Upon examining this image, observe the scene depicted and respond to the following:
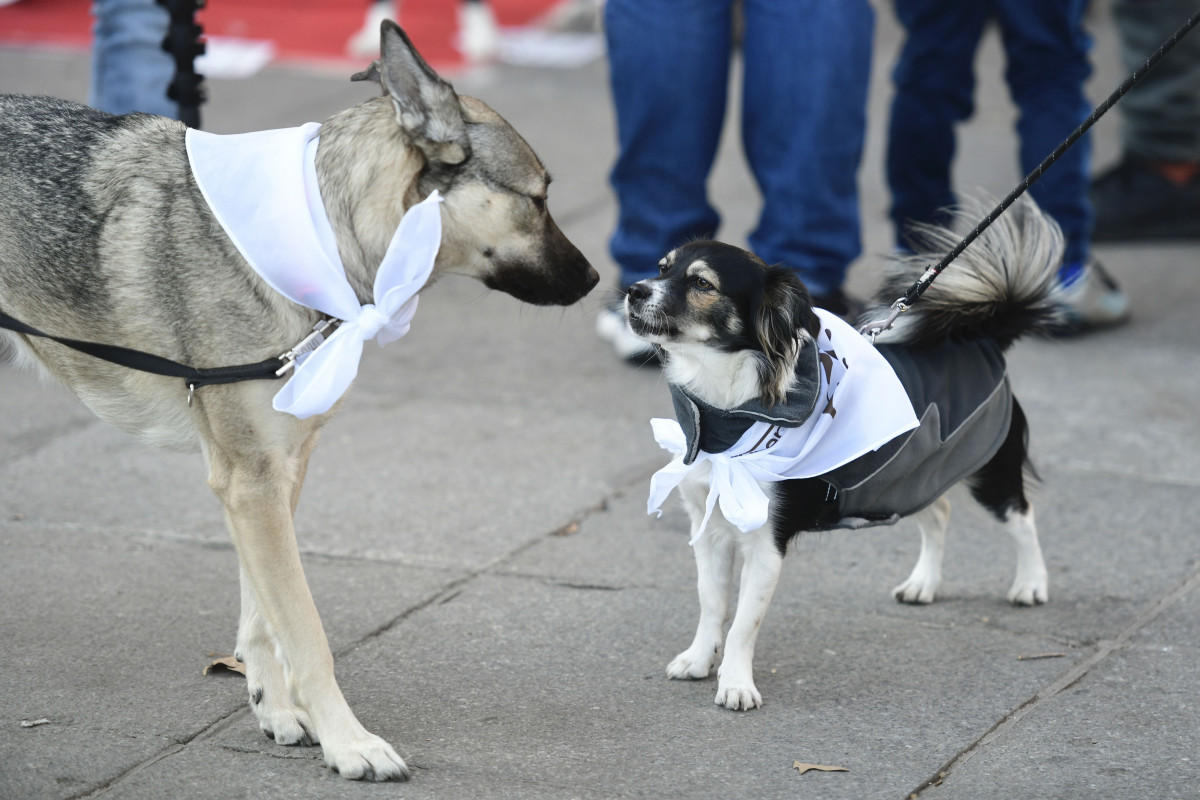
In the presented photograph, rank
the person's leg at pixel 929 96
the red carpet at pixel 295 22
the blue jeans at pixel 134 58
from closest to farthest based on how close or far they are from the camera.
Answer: the blue jeans at pixel 134 58 → the person's leg at pixel 929 96 → the red carpet at pixel 295 22

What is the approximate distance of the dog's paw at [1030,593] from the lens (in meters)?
3.71

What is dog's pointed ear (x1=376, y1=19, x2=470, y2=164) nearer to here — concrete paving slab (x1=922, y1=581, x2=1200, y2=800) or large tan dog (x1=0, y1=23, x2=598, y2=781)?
large tan dog (x1=0, y1=23, x2=598, y2=781)

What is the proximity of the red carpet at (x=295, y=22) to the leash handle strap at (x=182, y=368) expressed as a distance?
7.19 metres

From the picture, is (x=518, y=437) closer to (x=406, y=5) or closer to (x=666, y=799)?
(x=666, y=799)

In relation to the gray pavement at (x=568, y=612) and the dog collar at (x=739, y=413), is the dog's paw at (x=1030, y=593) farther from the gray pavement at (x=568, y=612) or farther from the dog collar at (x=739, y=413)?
the dog collar at (x=739, y=413)

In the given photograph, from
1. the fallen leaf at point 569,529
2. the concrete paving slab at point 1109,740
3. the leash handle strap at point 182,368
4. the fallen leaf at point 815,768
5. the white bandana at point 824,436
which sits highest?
the leash handle strap at point 182,368

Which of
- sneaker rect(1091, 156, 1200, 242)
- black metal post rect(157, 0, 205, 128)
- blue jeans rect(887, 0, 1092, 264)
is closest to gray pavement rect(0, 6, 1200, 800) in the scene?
blue jeans rect(887, 0, 1092, 264)

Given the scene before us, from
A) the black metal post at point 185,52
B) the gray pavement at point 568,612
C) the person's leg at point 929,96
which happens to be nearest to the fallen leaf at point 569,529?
the gray pavement at point 568,612

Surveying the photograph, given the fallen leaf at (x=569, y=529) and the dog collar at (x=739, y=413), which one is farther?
the fallen leaf at (x=569, y=529)

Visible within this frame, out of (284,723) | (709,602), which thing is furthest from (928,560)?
(284,723)

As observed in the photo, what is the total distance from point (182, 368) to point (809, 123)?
329 centimetres

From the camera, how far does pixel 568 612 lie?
3666 mm

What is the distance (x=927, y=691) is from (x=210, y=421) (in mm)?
1894

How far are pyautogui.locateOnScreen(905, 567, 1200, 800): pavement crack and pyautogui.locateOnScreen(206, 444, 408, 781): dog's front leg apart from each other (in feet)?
4.00
